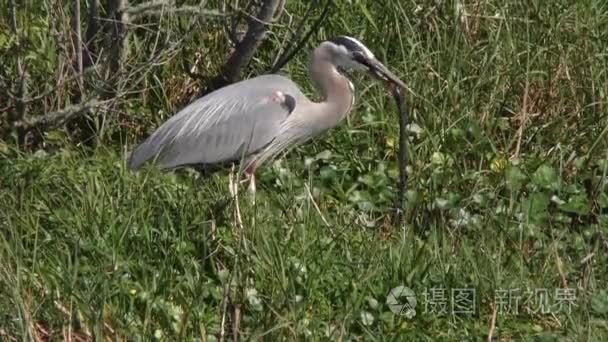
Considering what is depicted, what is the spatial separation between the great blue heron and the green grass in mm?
126

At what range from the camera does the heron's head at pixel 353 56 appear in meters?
6.80

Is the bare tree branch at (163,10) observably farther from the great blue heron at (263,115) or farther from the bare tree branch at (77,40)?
the great blue heron at (263,115)

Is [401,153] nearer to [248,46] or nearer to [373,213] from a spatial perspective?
[373,213]

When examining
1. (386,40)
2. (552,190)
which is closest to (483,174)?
(552,190)

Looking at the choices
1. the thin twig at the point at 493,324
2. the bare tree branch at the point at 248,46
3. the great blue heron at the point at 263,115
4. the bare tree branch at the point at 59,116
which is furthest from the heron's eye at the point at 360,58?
the thin twig at the point at 493,324

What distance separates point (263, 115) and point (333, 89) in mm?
326

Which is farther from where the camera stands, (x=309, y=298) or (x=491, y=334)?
(x=309, y=298)

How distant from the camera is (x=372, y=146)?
6.93 metres

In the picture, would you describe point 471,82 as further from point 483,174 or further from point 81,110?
point 81,110

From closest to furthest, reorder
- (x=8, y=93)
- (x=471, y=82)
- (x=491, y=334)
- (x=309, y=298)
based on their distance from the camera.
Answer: (x=491, y=334)
(x=309, y=298)
(x=8, y=93)
(x=471, y=82)

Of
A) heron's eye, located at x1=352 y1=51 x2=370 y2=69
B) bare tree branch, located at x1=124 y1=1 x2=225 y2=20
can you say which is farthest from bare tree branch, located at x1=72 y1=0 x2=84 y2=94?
heron's eye, located at x1=352 y1=51 x2=370 y2=69

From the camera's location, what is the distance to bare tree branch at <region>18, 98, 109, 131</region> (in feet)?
22.1

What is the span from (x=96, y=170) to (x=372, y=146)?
4.24 ft

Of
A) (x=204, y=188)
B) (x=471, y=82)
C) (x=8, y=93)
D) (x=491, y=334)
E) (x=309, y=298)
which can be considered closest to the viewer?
(x=491, y=334)
